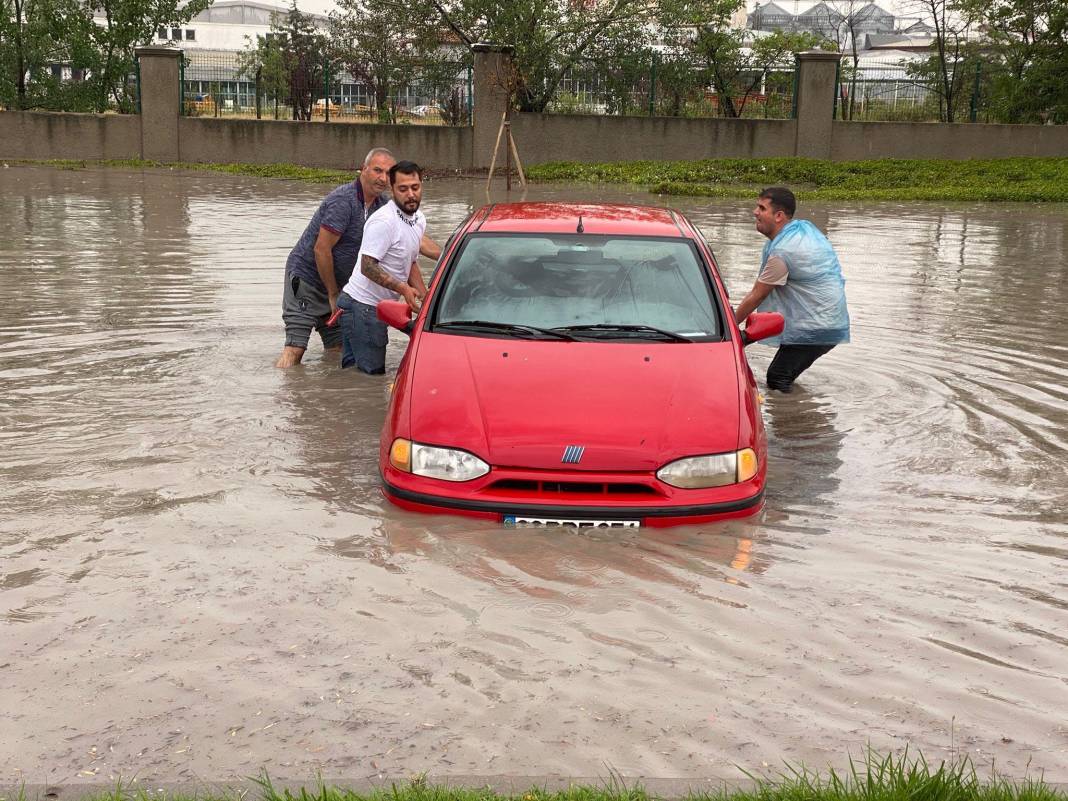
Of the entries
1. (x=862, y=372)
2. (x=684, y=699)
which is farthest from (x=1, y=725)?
(x=862, y=372)

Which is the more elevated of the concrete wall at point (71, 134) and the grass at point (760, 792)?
the concrete wall at point (71, 134)

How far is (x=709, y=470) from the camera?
5508 mm

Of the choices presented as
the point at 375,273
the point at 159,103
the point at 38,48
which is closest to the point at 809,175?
the point at 159,103

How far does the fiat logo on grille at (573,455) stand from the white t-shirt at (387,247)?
3.40 metres

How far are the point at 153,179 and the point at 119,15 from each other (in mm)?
11052

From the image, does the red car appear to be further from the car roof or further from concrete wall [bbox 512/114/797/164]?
concrete wall [bbox 512/114/797/164]

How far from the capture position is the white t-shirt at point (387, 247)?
8336mm

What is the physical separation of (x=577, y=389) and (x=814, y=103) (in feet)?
91.4

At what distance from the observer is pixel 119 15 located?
35.2 m

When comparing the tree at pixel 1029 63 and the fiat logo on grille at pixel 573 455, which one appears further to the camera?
the tree at pixel 1029 63

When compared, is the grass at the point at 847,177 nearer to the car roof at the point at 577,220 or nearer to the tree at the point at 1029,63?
the tree at the point at 1029,63

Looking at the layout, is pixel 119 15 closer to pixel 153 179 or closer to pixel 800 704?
pixel 153 179

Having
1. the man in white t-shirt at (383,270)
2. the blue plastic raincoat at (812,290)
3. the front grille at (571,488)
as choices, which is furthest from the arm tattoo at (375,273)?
the front grille at (571,488)

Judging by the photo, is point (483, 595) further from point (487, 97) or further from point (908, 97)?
point (908, 97)
